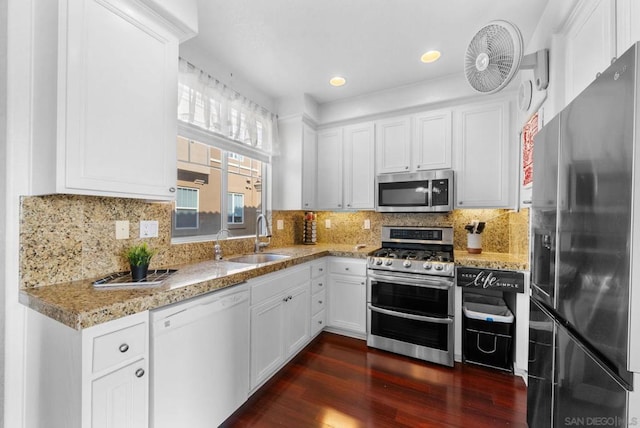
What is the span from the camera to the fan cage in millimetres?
1485

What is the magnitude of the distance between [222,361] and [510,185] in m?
2.79

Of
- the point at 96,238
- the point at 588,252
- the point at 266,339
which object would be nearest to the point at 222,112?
the point at 96,238

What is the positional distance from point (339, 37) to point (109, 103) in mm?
1637

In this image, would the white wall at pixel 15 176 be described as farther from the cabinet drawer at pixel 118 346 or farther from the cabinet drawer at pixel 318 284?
the cabinet drawer at pixel 318 284

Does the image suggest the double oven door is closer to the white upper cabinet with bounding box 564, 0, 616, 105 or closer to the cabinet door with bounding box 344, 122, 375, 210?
the cabinet door with bounding box 344, 122, 375, 210

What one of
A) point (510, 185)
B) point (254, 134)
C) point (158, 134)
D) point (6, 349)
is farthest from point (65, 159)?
point (510, 185)

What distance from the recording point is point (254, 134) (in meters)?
2.75

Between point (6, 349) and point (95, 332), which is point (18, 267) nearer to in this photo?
point (6, 349)

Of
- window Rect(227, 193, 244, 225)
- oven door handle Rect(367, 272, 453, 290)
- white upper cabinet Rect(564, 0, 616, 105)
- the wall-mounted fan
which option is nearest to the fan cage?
the wall-mounted fan

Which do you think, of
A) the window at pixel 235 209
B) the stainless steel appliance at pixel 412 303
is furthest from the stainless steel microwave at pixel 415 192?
the window at pixel 235 209

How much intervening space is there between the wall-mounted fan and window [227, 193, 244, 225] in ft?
7.42

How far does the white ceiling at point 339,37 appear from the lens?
1760mm

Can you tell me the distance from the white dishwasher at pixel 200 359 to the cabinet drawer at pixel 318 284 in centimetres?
97

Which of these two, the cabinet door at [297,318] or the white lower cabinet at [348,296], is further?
the white lower cabinet at [348,296]
